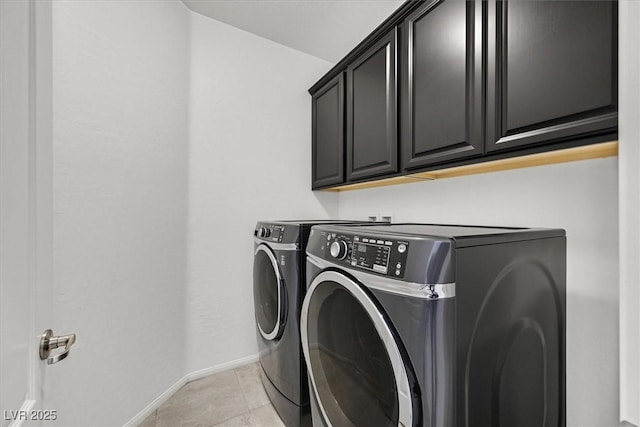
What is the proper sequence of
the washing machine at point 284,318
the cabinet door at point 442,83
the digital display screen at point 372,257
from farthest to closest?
1. the washing machine at point 284,318
2. the cabinet door at point 442,83
3. the digital display screen at point 372,257

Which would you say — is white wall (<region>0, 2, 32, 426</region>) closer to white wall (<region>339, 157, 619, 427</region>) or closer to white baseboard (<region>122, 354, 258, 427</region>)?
white baseboard (<region>122, 354, 258, 427</region>)

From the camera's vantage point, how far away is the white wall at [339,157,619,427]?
3.29 feet

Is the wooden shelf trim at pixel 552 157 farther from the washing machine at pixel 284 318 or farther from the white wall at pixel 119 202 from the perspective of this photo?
the white wall at pixel 119 202

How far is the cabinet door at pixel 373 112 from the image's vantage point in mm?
1544

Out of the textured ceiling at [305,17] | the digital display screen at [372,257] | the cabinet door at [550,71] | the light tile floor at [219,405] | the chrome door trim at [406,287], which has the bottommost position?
the light tile floor at [219,405]

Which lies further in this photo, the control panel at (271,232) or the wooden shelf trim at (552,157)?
the control panel at (271,232)

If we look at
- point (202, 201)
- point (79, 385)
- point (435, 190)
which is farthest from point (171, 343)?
point (435, 190)

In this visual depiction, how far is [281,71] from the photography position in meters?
2.30

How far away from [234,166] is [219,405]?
164 cm

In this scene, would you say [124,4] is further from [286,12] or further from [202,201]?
[202,201]

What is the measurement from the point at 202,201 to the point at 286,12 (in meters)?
1.48

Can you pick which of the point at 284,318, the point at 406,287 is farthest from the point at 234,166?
the point at 406,287

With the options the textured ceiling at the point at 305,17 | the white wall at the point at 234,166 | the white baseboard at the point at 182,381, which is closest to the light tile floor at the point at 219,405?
the white baseboard at the point at 182,381

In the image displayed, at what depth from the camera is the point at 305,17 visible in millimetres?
1918
